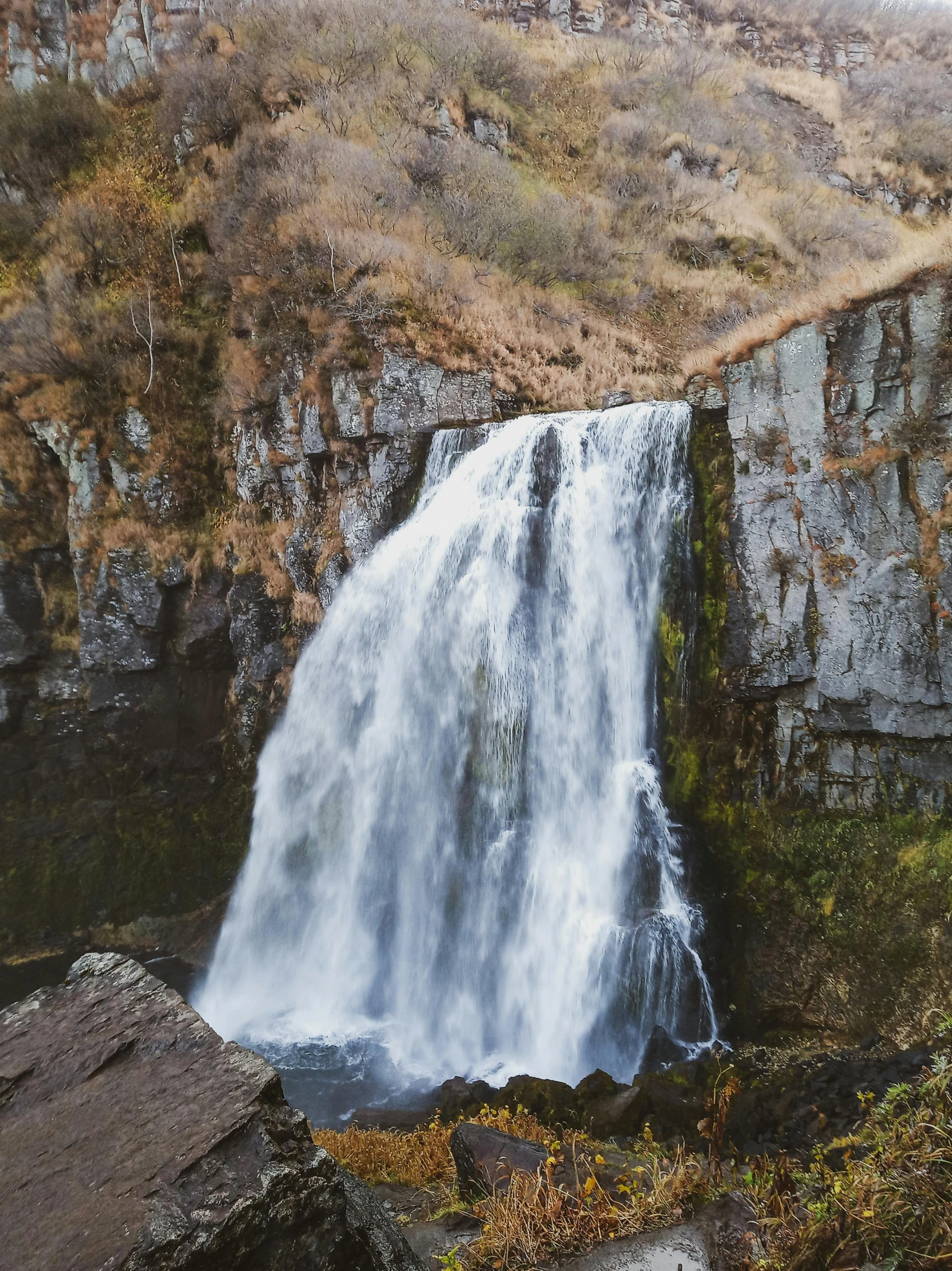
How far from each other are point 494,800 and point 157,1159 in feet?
23.1

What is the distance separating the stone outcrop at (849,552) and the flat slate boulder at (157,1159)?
6.93 metres

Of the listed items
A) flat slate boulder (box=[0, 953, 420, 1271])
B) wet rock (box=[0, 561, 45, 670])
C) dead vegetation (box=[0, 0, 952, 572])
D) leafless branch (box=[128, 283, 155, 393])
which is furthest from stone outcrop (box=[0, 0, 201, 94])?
flat slate boulder (box=[0, 953, 420, 1271])

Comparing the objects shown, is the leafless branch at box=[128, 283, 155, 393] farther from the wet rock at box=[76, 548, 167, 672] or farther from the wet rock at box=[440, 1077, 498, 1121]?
the wet rock at box=[440, 1077, 498, 1121]

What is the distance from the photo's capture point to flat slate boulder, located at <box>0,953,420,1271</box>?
7.14 ft

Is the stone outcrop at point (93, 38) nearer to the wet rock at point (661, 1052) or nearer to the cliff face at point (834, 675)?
the cliff face at point (834, 675)

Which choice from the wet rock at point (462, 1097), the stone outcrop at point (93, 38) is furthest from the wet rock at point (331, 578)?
the stone outcrop at point (93, 38)

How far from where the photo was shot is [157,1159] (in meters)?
Result: 2.42

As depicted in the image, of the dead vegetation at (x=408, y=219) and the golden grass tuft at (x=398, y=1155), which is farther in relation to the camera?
the dead vegetation at (x=408, y=219)

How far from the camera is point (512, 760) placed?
30.5ft

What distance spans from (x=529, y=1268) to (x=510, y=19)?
35.2 m

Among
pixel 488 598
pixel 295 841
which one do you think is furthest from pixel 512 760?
pixel 295 841

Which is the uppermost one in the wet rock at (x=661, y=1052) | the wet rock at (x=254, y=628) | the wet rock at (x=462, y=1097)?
the wet rock at (x=254, y=628)

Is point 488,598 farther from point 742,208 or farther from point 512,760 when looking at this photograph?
point 742,208

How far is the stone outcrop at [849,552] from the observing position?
7258 mm
